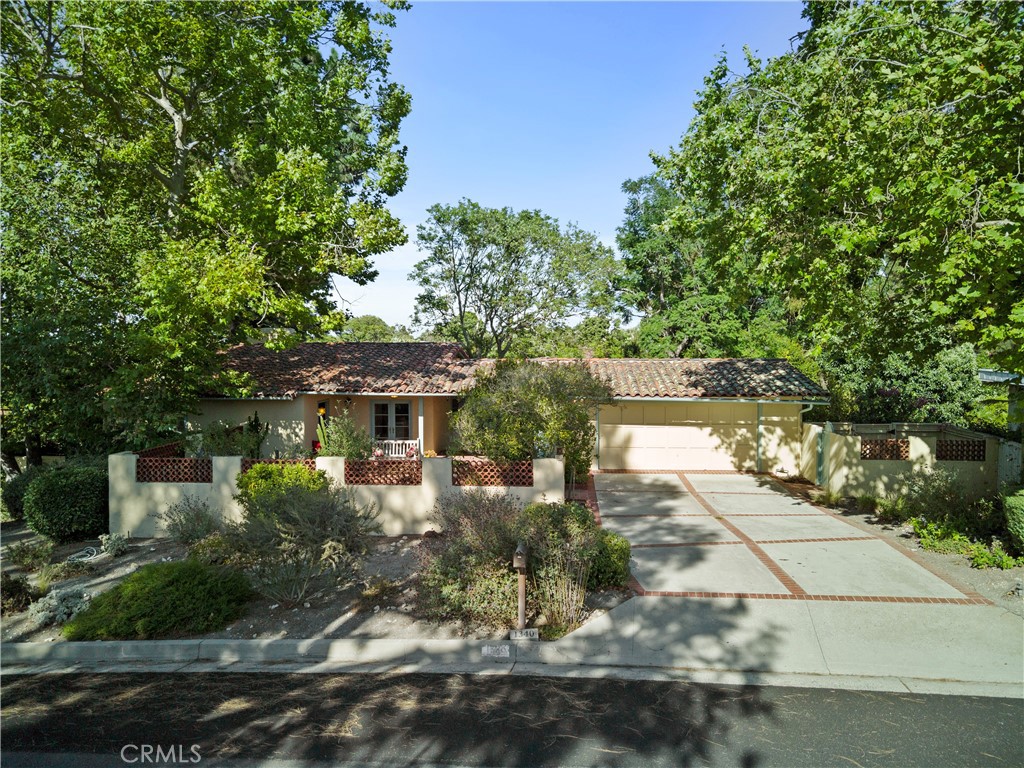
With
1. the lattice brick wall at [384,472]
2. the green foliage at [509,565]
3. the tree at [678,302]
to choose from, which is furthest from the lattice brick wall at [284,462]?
the tree at [678,302]

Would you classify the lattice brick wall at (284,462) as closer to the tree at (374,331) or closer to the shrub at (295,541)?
the shrub at (295,541)

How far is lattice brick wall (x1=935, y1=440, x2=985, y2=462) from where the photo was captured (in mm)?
12234

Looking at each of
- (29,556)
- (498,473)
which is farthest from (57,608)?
(498,473)

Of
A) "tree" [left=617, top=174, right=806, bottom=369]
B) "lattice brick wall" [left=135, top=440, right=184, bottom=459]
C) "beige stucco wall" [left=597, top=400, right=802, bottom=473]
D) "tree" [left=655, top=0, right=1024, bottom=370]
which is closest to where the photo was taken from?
"tree" [left=655, top=0, right=1024, bottom=370]

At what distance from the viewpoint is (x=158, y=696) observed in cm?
576

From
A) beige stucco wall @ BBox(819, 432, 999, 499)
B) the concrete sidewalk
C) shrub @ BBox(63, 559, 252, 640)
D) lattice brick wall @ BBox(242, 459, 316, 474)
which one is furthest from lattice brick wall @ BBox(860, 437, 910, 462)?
shrub @ BBox(63, 559, 252, 640)

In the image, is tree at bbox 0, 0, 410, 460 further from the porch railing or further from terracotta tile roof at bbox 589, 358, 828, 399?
terracotta tile roof at bbox 589, 358, 828, 399

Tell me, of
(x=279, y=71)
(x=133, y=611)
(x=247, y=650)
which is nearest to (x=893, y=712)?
(x=247, y=650)

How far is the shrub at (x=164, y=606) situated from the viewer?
701 cm

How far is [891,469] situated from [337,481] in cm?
1174

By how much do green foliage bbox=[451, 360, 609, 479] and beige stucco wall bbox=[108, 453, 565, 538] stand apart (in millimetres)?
518

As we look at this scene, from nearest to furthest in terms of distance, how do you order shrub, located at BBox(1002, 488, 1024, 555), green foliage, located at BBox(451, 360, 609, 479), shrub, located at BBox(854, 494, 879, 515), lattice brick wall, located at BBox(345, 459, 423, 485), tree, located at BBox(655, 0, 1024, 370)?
tree, located at BBox(655, 0, 1024, 370) → shrub, located at BBox(1002, 488, 1024, 555) → green foliage, located at BBox(451, 360, 609, 479) → lattice brick wall, located at BBox(345, 459, 423, 485) → shrub, located at BBox(854, 494, 879, 515)

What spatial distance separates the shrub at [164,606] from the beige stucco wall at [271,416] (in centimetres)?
796

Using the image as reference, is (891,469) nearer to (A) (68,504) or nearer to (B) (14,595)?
(B) (14,595)
